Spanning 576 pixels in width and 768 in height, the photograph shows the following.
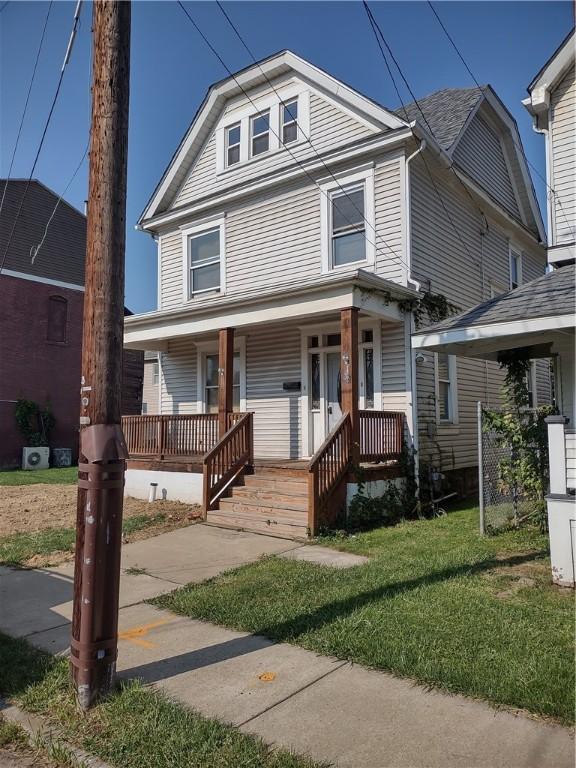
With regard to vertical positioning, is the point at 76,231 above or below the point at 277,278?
above

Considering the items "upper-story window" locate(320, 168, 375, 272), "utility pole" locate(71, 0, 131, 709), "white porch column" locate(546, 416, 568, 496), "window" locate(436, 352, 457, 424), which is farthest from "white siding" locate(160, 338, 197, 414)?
"utility pole" locate(71, 0, 131, 709)

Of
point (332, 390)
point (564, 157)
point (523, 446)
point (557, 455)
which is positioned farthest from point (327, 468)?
point (564, 157)

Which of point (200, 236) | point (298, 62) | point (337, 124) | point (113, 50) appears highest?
point (298, 62)

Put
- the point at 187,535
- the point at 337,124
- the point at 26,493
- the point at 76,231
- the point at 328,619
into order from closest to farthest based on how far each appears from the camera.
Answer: the point at 328,619 < the point at 187,535 < the point at 337,124 < the point at 26,493 < the point at 76,231

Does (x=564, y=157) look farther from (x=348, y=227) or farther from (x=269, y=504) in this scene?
(x=269, y=504)

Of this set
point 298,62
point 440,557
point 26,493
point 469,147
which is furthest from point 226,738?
point 469,147

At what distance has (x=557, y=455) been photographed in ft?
19.9

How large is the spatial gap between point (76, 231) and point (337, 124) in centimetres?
1690

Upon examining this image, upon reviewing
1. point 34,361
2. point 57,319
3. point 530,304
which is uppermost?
point 57,319

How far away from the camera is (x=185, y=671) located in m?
4.03

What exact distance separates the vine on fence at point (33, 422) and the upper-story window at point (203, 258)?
1009 centimetres

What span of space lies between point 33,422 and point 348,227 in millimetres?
14774

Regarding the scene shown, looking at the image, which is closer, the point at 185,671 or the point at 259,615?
the point at 185,671

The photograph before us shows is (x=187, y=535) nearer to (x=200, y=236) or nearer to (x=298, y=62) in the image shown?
(x=200, y=236)
